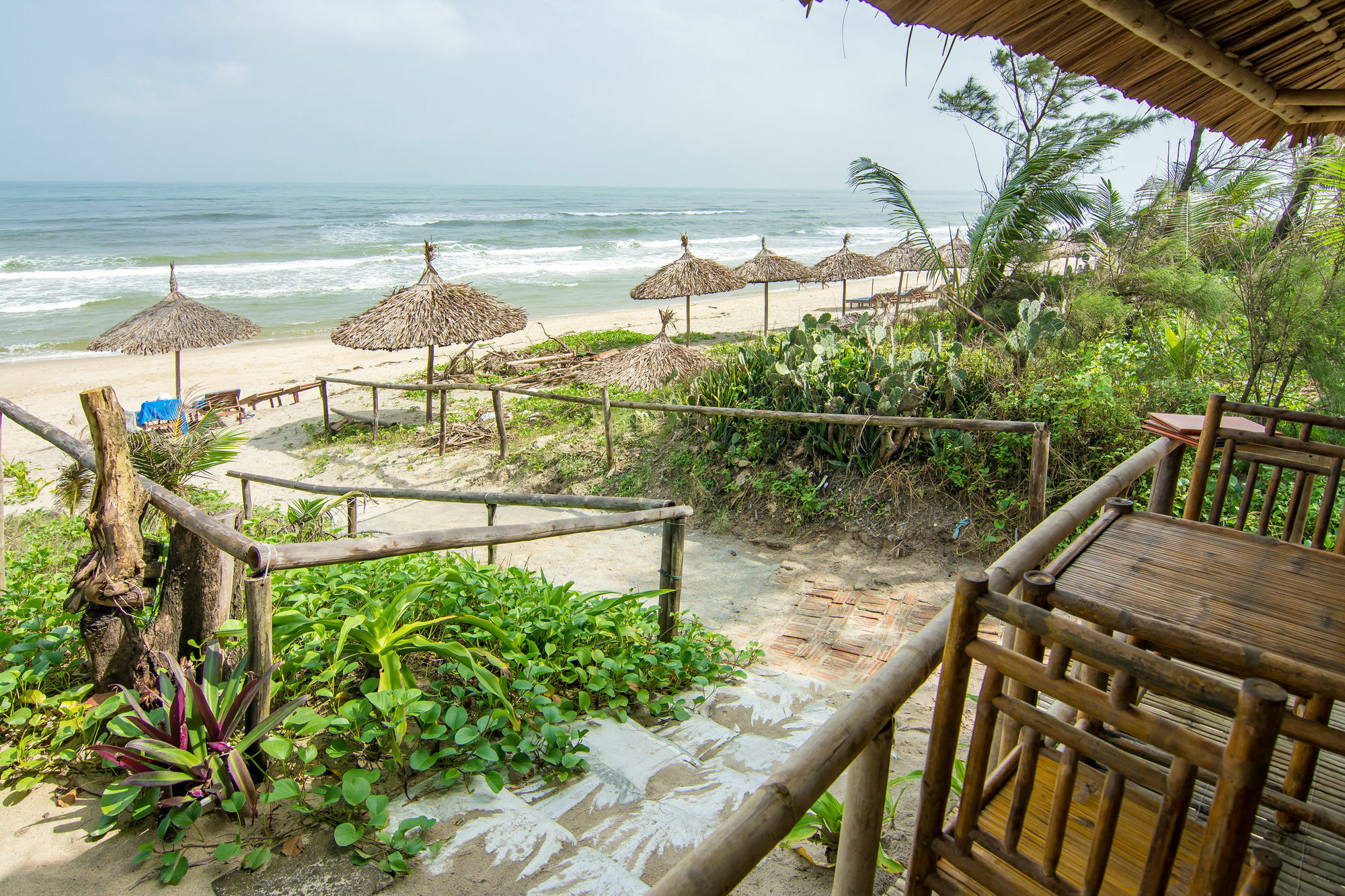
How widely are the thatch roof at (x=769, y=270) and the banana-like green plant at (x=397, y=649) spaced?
38.1 feet

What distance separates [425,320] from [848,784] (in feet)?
30.6

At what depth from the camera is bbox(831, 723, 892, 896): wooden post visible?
1.32 metres

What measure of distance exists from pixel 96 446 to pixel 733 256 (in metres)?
34.9

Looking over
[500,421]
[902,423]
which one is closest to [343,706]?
[902,423]

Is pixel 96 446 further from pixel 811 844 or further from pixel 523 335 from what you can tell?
pixel 523 335

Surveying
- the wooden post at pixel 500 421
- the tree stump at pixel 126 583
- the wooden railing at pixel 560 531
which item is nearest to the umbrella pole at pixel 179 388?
the wooden railing at pixel 560 531

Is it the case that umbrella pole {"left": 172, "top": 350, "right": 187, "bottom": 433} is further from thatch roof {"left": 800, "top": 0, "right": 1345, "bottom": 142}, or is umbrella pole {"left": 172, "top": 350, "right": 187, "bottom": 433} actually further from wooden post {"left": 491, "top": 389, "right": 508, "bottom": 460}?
thatch roof {"left": 800, "top": 0, "right": 1345, "bottom": 142}

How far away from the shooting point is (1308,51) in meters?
2.09

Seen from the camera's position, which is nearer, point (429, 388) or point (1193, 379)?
point (1193, 379)

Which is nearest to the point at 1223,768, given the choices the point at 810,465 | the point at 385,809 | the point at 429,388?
the point at 385,809

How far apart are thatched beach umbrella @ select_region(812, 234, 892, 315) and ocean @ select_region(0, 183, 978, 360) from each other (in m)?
2.38

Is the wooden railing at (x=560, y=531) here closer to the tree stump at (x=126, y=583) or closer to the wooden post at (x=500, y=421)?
the tree stump at (x=126, y=583)

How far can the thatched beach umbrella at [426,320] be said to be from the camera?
948 cm

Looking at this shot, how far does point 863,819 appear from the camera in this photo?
1349 mm
